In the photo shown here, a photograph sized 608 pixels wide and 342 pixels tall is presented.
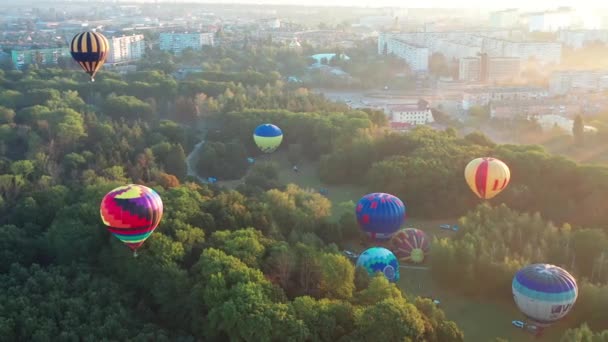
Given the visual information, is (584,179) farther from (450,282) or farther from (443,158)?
(450,282)

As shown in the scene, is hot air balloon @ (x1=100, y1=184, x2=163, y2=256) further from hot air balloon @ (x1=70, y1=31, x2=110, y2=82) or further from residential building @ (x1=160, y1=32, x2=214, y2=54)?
residential building @ (x1=160, y1=32, x2=214, y2=54)

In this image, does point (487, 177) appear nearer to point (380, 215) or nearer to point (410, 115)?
point (380, 215)

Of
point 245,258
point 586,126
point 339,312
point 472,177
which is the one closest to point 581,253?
point 472,177

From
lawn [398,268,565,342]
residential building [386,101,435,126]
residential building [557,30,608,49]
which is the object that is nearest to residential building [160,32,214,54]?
residential building [557,30,608,49]

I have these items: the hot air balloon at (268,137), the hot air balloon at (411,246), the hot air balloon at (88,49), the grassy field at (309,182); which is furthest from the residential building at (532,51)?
the hot air balloon at (411,246)

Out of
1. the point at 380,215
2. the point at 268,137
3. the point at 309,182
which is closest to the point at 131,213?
the point at 380,215

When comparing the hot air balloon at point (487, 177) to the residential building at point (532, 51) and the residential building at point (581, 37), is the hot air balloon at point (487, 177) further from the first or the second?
the residential building at point (581, 37)
